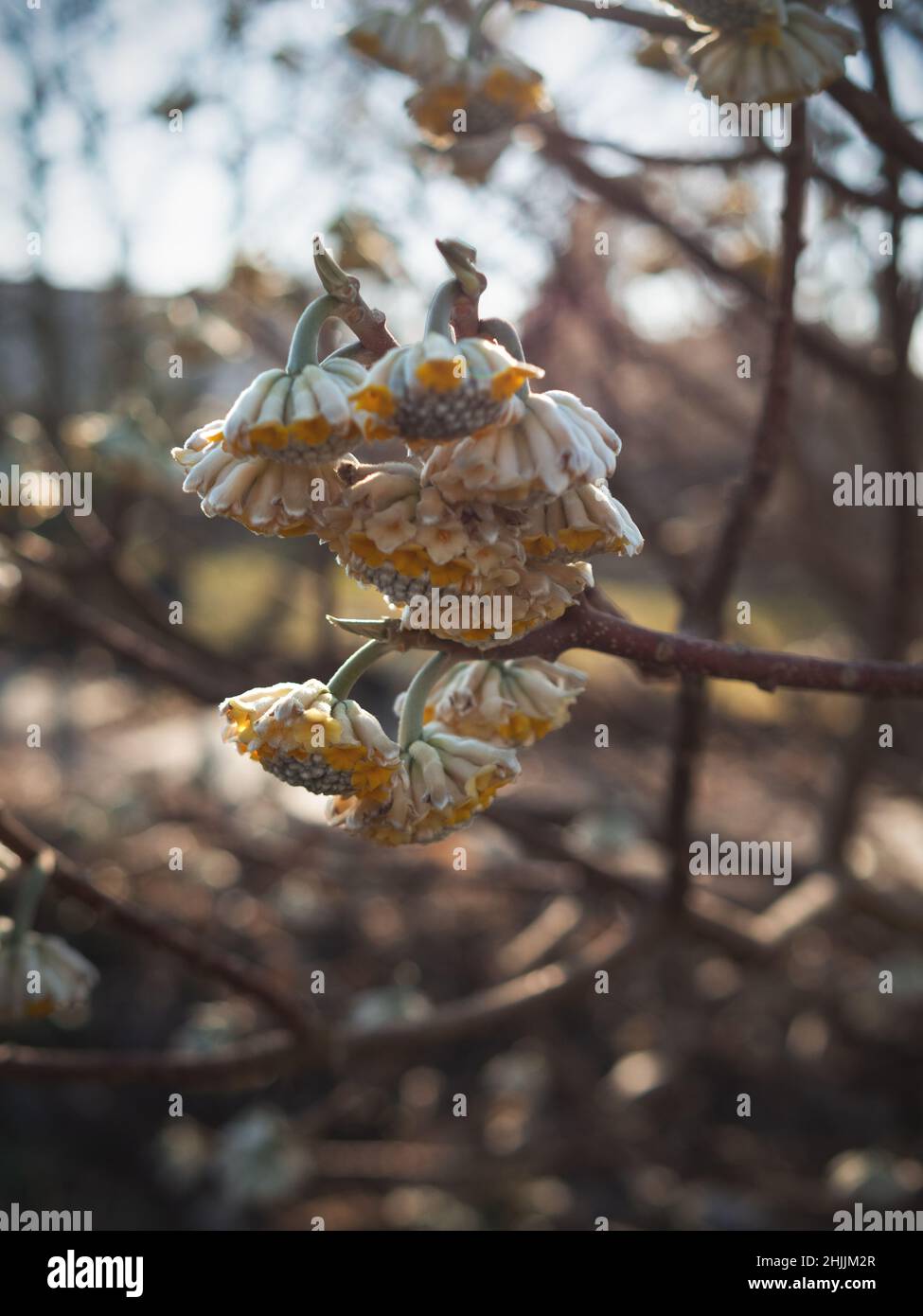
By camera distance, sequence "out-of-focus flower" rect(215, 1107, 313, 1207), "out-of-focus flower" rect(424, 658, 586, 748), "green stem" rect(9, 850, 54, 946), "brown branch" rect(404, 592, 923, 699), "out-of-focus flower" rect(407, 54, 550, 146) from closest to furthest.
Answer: "brown branch" rect(404, 592, 923, 699)
"out-of-focus flower" rect(424, 658, 586, 748)
"green stem" rect(9, 850, 54, 946)
"out-of-focus flower" rect(407, 54, 550, 146)
"out-of-focus flower" rect(215, 1107, 313, 1207)

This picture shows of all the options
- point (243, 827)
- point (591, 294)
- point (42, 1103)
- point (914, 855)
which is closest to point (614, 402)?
point (591, 294)

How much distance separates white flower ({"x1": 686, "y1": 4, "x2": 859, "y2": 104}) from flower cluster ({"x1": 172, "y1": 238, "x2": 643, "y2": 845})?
695mm

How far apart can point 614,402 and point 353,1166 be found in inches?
109

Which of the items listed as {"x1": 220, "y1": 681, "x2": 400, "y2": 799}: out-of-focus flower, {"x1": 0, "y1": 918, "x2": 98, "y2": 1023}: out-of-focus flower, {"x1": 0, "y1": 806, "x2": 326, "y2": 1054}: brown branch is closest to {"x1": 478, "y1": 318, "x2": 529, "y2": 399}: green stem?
{"x1": 220, "y1": 681, "x2": 400, "y2": 799}: out-of-focus flower

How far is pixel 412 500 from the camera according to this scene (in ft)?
3.12

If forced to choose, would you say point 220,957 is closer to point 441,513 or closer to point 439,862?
point 441,513

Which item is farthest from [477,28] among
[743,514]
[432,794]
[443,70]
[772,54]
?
[432,794]

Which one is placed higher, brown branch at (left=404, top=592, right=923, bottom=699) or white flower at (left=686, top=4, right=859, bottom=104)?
white flower at (left=686, top=4, right=859, bottom=104)

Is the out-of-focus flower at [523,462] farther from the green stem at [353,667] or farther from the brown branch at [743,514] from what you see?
the brown branch at [743,514]

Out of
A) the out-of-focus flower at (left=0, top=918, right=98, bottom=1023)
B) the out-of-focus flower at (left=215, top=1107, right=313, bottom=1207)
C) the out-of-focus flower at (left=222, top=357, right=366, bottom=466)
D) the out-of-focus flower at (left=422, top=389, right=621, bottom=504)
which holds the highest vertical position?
the out-of-focus flower at (left=222, top=357, right=366, bottom=466)

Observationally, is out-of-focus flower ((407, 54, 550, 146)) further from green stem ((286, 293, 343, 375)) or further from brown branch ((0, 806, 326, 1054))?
brown branch ((0, 806, 326, 1054))

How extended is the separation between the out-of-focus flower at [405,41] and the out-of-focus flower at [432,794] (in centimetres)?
128

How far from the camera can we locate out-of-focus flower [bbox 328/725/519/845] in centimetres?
110
